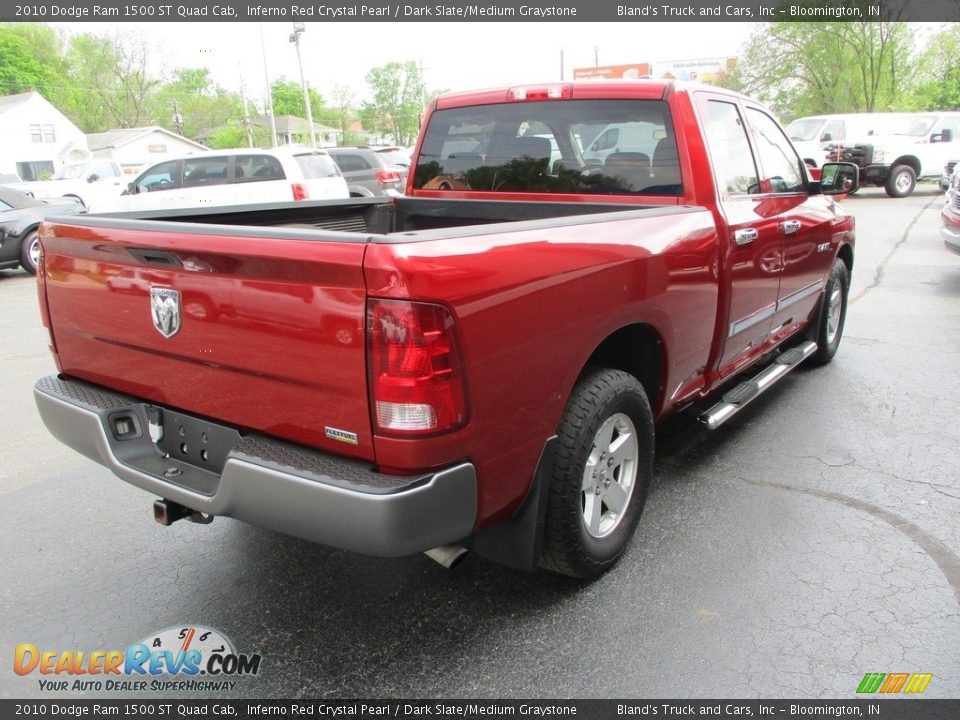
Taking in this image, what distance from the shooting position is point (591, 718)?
2.33 metres

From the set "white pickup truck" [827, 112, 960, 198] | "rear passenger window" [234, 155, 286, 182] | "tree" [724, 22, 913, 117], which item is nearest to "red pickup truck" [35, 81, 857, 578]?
"rear passenger window" [234, 155, 286, 182]

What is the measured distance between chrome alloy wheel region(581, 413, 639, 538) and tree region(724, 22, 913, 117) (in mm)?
44041

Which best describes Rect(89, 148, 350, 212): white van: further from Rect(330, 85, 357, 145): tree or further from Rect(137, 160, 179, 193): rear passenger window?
Rect(330, 85, 357, 145): tree

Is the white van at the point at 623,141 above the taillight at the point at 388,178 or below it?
above

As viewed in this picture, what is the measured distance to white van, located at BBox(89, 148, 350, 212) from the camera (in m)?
13.0

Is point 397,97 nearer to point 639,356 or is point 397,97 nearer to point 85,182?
point 85,182

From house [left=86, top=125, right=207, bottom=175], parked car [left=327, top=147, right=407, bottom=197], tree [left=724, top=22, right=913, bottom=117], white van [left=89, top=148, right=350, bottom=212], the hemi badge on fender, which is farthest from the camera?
house [left=86, top=125, right=207, bottom=175]

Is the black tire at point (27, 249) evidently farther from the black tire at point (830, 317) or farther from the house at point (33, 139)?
the house at point (33, 139)

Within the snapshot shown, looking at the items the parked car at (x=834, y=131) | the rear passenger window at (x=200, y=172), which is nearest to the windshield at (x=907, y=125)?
the parked car at (x=834, y=131)

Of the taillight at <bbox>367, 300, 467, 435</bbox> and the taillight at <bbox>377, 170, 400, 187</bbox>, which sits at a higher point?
the taillight at <bbox>377, 170, 400, 187</bbox>

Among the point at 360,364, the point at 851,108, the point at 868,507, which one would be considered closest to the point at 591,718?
the point at 360,364

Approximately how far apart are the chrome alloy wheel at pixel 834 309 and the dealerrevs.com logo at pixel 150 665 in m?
4.81

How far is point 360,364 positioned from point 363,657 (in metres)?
1.16

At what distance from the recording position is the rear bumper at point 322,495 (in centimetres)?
209
